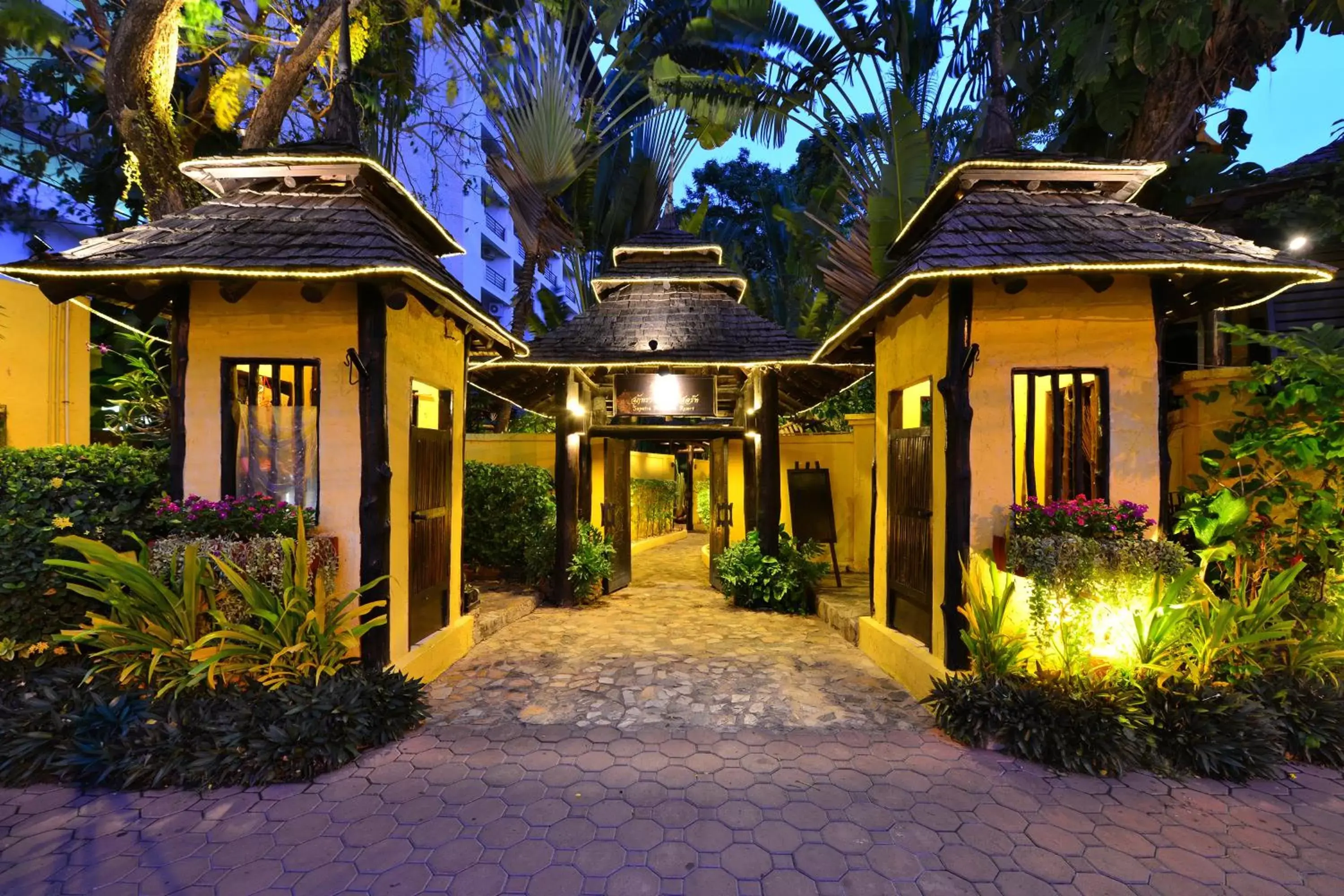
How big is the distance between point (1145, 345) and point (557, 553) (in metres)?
7.34

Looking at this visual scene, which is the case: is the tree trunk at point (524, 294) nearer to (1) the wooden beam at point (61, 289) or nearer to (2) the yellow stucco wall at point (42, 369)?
(2) the yellow stucco wall at point (42, 369)

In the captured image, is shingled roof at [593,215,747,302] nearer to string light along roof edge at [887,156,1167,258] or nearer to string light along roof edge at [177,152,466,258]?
string light along roof edge at [887,156,1167,258]

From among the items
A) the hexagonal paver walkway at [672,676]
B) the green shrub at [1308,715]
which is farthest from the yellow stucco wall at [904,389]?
the green shrub at [1308,715]

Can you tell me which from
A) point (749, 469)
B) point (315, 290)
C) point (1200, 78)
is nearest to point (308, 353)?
point (315, 290)

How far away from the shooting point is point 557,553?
916 cm

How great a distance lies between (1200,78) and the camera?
8.15 m

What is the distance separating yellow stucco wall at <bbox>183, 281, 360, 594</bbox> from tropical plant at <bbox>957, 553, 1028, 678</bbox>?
5105mm

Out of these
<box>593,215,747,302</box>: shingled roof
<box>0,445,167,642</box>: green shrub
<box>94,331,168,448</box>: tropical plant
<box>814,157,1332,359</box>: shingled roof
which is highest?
<box>593,215,747,302</box>: shingled roof

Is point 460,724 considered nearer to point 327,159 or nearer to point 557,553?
point 557,553

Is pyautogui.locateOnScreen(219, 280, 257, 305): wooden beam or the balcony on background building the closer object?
pyautogui.locateOnScreen(219, 280, 257, 305): wooden beam

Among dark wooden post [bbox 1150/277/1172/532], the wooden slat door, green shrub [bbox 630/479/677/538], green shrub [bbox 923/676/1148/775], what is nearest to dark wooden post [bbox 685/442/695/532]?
green shrub [bbox 630/479/677/538]

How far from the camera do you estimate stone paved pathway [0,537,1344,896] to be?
123 inches

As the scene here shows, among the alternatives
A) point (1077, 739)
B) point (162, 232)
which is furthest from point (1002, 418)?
point (162, 232)

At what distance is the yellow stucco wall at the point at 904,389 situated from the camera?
5.54 meters
